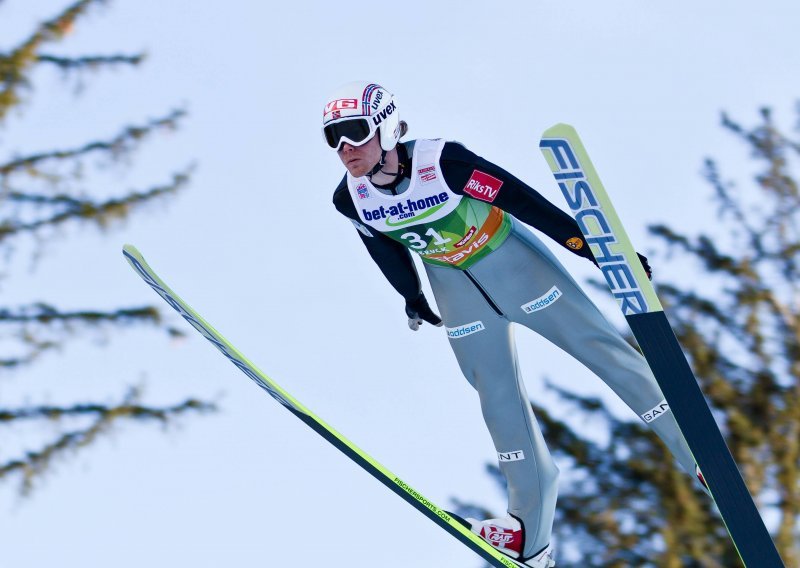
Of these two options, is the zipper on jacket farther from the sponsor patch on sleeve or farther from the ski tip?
the ski tip

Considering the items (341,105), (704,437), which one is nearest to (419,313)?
(341,105)

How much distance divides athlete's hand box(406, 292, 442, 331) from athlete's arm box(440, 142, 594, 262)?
796mm

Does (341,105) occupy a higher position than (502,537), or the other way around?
(341,105)

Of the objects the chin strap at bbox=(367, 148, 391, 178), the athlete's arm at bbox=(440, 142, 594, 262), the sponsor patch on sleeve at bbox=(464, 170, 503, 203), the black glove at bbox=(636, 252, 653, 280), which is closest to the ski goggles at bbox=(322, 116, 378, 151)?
the chin strap at bbox=(367, 148, 391, 178)

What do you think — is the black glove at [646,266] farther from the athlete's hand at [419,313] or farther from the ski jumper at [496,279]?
the athlete's hand at [419,313]

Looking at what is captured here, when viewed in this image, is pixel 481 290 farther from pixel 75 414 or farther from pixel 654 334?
pixel 75 414

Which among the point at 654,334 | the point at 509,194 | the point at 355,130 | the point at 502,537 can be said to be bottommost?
the point at 502,537

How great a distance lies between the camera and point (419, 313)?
545cm

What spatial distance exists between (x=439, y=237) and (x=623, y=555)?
306 inches

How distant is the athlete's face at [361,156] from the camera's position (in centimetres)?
472

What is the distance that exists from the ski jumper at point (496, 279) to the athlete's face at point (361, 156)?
5.7 inches

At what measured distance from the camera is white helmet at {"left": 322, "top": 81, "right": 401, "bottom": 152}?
4652mm

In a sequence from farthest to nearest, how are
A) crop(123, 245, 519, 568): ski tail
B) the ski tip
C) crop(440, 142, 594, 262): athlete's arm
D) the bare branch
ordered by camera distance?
1. the bare branch
2. crop(123, 245, 519, 568): ski tail
3. crop(440, 142, 594, 262): athlete's arm
4. the ski tip

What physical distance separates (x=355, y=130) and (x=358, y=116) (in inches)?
2.2
